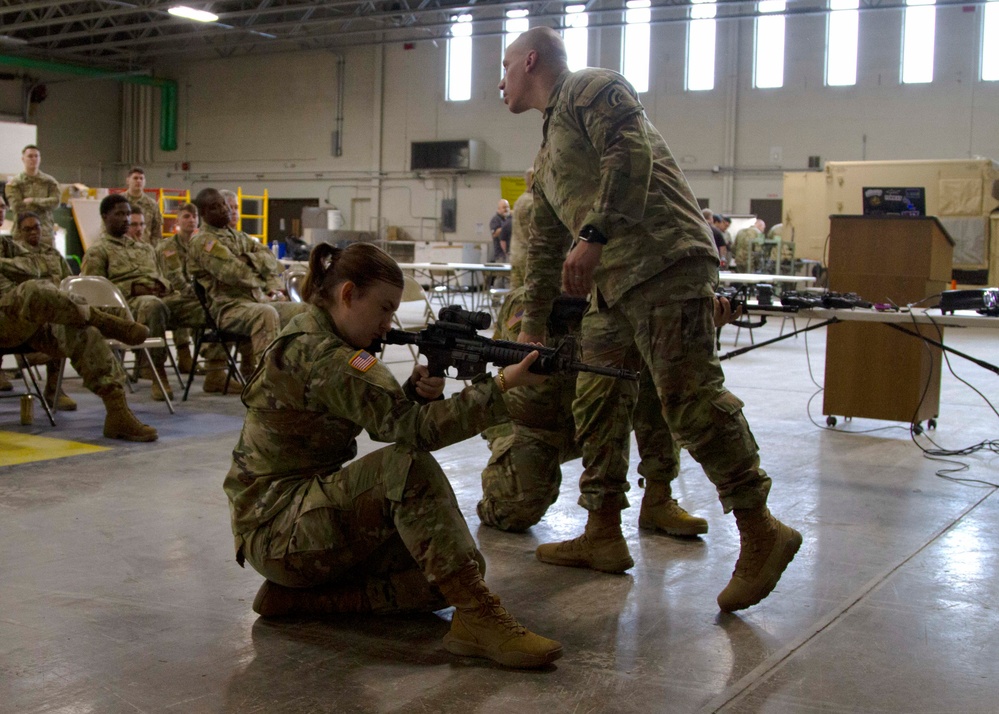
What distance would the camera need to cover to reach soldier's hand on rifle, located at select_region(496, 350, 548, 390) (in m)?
2.30

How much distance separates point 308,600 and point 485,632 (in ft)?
1.80

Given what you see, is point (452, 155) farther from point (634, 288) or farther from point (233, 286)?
point (634, 288)

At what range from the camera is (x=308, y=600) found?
103 inches

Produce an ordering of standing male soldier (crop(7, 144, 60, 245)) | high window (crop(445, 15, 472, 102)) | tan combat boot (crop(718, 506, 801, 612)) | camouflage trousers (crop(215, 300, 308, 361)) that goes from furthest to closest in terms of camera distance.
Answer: high window (crop(445, 15, 472, 102)) < standing male soldier (crop(7, 144, 60, 245)) < camouflage trousers (crop(215, 300, 308, 361)) < tan combat boot (crop(718, 506, 801, 612))

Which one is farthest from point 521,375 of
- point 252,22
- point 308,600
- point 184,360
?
point 252,22

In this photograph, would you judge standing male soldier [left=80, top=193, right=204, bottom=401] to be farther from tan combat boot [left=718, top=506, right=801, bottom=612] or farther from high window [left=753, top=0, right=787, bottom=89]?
high window [left=753, top=0, right=787, bottom=89]

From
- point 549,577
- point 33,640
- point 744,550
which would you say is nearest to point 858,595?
point 744,550

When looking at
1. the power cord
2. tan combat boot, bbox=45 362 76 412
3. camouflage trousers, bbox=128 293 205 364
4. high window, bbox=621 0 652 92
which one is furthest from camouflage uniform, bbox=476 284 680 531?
high window, bbox=621 0 652 92

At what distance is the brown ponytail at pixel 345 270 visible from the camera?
2.46 meters

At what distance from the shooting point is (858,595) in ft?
9.61

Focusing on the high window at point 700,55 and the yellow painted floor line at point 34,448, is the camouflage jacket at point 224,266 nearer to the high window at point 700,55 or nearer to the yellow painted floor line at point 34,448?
the yellow painted floor line at point 34,448

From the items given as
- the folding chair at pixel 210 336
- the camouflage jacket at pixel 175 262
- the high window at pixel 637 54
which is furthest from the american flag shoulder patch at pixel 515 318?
the high window at pixel 637 54

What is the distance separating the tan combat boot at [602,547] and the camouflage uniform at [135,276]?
4.47m

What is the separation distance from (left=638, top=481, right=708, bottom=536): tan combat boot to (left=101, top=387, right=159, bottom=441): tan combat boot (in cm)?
281
